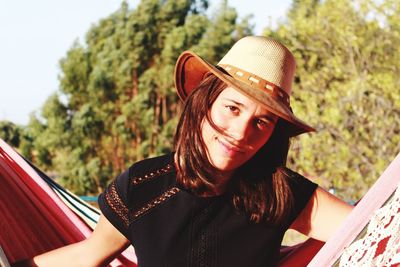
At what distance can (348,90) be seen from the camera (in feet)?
21.7

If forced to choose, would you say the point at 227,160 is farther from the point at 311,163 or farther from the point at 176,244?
the point at 311,163

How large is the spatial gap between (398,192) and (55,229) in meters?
1.05

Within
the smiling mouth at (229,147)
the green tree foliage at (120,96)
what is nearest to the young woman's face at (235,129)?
the smiling mouth at (229,147)

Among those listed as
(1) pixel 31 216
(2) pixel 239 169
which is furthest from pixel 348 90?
(2) pixel 239 169

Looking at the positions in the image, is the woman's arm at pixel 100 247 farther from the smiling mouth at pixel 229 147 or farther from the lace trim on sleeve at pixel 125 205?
the smiling mouth at pixel 229 147

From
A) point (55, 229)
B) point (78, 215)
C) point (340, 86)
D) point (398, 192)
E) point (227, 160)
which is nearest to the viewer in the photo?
point (398, 192)

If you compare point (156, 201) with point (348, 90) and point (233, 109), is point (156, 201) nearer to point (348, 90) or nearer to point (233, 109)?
point (233, 109)

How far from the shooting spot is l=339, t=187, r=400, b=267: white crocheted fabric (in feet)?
4.55

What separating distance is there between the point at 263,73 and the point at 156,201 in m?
0.39

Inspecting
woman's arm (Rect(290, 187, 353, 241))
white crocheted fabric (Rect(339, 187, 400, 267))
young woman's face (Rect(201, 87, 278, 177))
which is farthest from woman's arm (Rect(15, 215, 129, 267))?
white crocheted fabric (Rect(339, 187, 400, 267))

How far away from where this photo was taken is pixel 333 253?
138cm

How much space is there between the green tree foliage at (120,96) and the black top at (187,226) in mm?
10122

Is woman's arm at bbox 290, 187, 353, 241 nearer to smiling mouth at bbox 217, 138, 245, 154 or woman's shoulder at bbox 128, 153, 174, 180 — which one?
smiling mouth at bbox 217, 138, 245, 154

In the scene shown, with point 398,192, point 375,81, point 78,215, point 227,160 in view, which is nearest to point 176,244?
point 227,160
